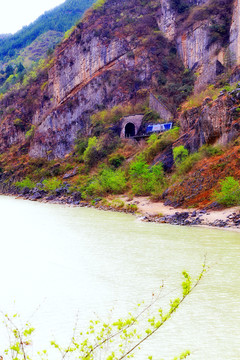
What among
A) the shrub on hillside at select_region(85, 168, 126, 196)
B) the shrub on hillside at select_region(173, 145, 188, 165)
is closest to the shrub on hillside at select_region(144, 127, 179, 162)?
the shrub on hillside at select_region(85, 168, 126, 196)

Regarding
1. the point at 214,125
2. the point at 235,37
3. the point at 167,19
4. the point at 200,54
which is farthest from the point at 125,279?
the point at 167,19

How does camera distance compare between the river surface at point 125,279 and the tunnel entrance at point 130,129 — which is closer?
the river surface at point 125,279

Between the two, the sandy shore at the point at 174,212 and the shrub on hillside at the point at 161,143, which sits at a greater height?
the shrub on hillside at the point at 161,143

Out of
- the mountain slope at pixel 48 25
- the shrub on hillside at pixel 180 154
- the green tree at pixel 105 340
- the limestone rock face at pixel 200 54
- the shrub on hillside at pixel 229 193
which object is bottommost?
the shrub on hillside at pixel 229 193

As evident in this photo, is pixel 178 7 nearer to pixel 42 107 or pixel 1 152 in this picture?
pixel 42 107

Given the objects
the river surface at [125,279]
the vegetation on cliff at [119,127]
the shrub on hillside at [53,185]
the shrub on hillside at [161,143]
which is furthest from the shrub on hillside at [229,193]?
the shrub on hillside at [53,185]

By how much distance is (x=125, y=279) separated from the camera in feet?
33.1

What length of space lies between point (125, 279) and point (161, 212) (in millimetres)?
14251

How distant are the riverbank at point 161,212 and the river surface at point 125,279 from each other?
4.78 ft

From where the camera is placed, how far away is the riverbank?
19.2 metres

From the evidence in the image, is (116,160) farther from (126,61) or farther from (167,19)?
(167,19)

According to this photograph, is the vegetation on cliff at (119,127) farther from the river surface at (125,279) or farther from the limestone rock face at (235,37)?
the river surface at (125,279)

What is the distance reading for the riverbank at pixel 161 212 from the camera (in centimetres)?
1925

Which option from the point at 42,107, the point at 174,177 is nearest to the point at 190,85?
the point at 174,177
